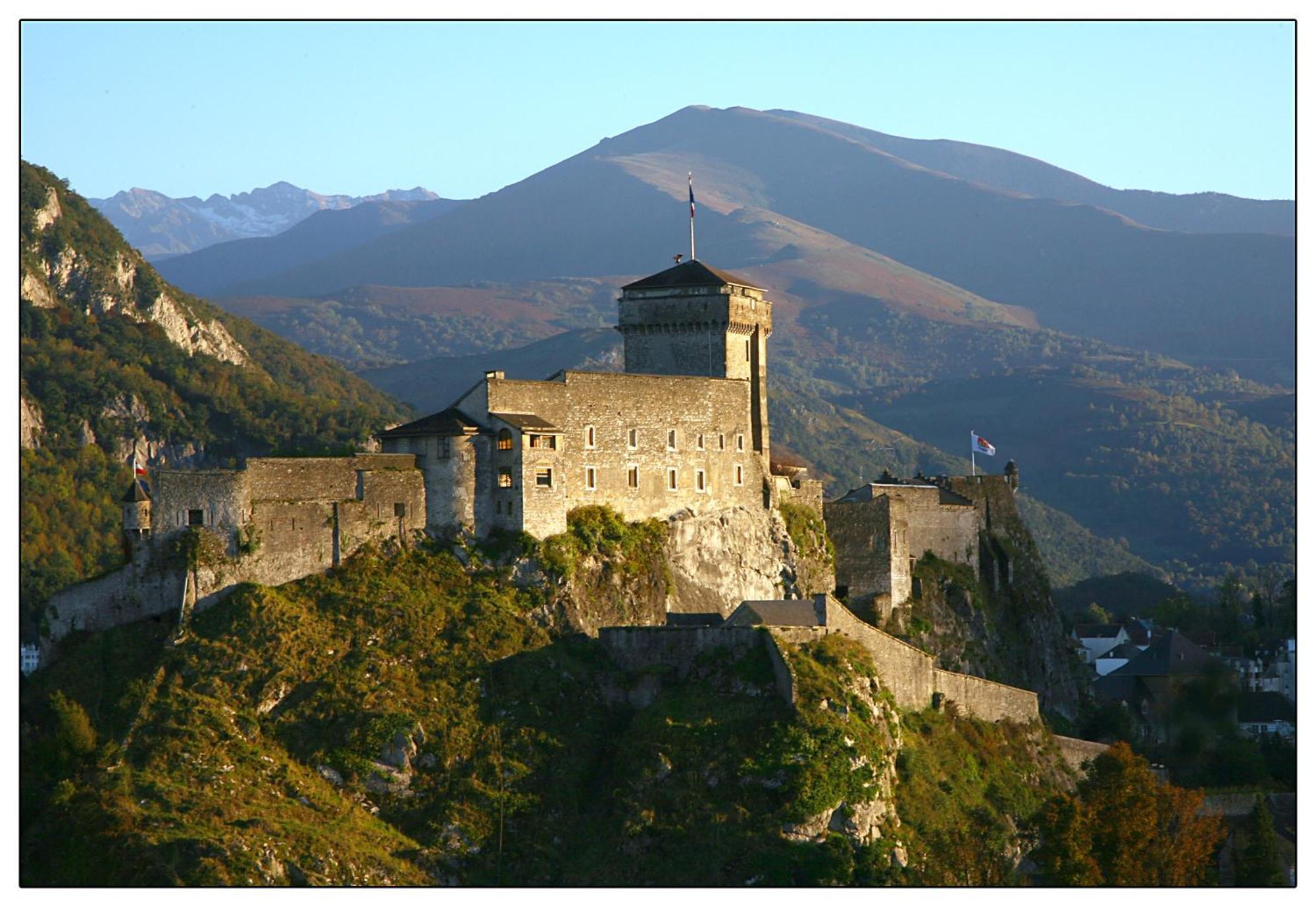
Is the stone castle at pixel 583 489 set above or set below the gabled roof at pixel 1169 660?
above

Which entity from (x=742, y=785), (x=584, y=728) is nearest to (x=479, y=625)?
(x=584, y=728)

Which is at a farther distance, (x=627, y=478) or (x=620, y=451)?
(x=627, y=478)

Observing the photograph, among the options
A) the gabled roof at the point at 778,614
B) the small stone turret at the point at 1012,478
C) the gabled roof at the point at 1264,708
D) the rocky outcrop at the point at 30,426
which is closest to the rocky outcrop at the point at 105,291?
the rocky outcrop at the point at 30,426

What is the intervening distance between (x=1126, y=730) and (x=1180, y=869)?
68.4ft

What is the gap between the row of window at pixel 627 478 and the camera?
77188mm

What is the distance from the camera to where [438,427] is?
253ft

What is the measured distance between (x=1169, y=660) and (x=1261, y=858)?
2726cm

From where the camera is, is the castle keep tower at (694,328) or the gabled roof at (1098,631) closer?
the castle keep tower at (694,328)

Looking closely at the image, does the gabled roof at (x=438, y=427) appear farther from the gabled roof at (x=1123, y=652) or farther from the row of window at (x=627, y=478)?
the gabled roof at (x=1123, y=652)

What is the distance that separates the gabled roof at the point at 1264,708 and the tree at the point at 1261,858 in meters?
14.0

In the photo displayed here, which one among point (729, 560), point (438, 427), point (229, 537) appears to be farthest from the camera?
point (729, 560)

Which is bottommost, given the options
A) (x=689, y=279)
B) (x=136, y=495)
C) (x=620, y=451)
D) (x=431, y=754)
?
(x=431, y=754)

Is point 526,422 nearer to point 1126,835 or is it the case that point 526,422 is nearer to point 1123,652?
point 1126,835

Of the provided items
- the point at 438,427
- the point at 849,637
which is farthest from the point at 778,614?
the point at 438,427
